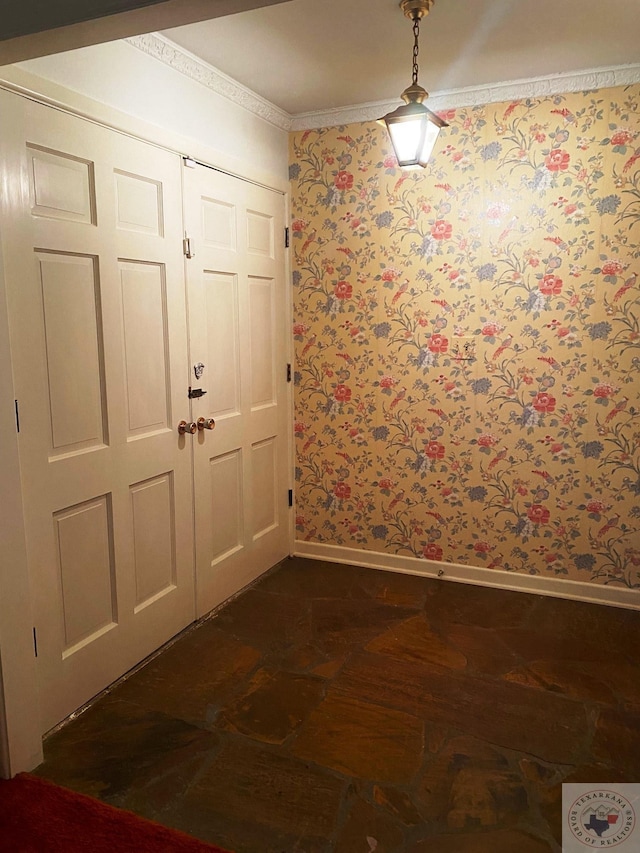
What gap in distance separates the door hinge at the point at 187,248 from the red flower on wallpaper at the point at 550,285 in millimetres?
1660

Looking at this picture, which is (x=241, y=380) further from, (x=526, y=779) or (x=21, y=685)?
(x=526, y=779)

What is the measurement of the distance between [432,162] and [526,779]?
2.72 metres

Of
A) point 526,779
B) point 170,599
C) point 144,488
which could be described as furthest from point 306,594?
point 526,779

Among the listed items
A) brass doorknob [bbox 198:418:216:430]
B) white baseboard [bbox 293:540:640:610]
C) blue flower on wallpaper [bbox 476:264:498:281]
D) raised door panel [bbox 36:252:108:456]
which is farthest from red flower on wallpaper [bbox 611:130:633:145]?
raised door panel [bbox 36:252:108:456]

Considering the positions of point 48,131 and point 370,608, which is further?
point 370,608

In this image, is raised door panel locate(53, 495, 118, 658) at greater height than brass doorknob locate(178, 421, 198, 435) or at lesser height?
lesser

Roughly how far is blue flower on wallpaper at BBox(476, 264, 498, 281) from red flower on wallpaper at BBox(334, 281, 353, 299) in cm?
69

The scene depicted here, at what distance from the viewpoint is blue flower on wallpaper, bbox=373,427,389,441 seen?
3.49 meters

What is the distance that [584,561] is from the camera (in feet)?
10.4

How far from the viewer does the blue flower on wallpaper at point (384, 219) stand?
3311 mm

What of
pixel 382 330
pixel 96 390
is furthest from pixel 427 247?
pixel 96 390

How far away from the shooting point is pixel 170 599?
274cm

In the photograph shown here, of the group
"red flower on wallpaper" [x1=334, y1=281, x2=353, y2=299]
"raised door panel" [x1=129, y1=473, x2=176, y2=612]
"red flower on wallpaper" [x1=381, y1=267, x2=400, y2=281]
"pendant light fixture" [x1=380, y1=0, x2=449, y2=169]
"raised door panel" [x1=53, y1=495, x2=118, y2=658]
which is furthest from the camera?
"red flower on wallpaper" [x1=334, y1=281, x2=353, y2=299]

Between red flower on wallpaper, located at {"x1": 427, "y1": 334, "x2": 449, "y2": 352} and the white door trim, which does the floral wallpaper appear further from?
the white door trim
